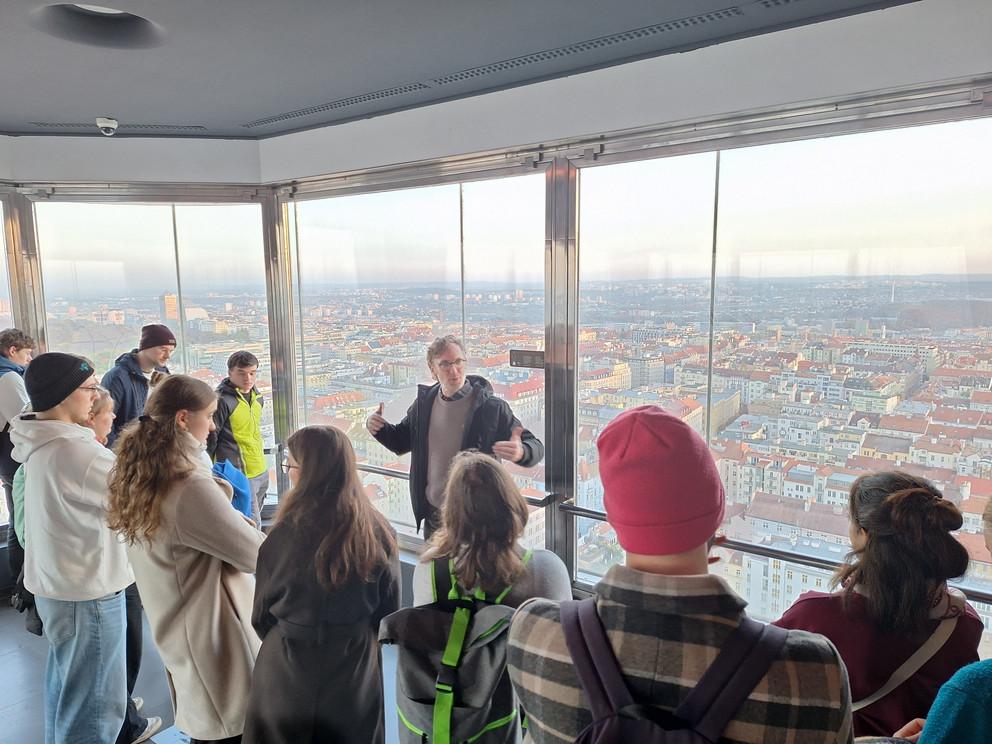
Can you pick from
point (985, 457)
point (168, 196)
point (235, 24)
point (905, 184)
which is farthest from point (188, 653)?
point (168, 196)

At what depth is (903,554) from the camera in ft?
4.70

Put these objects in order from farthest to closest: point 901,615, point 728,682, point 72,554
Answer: point 72,554 → point 901,615 → point 728,682

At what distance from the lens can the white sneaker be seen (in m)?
2.66

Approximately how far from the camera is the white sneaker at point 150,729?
105 inches

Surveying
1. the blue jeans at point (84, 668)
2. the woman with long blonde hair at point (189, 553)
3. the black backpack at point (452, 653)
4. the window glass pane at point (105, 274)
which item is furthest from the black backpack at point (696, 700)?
the window glass pane at point (105, 274)

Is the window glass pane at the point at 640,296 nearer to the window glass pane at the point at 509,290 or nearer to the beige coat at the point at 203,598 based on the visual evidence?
the window glass pane at the point at 509,290

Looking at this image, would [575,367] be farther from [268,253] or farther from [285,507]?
[268,253]

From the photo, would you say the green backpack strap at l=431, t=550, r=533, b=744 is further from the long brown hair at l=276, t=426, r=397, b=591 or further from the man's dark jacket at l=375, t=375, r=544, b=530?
the man's dark jacket at l=375, t=375, r=544, b=530

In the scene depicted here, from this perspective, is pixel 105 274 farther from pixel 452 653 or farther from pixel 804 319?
pixel 804 319

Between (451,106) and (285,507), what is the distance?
7.99ft

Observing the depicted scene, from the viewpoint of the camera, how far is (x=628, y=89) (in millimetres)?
2775

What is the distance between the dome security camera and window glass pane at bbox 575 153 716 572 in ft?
9.08

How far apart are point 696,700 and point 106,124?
4.23m

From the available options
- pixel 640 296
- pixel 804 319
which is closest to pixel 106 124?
pixel 640 296
